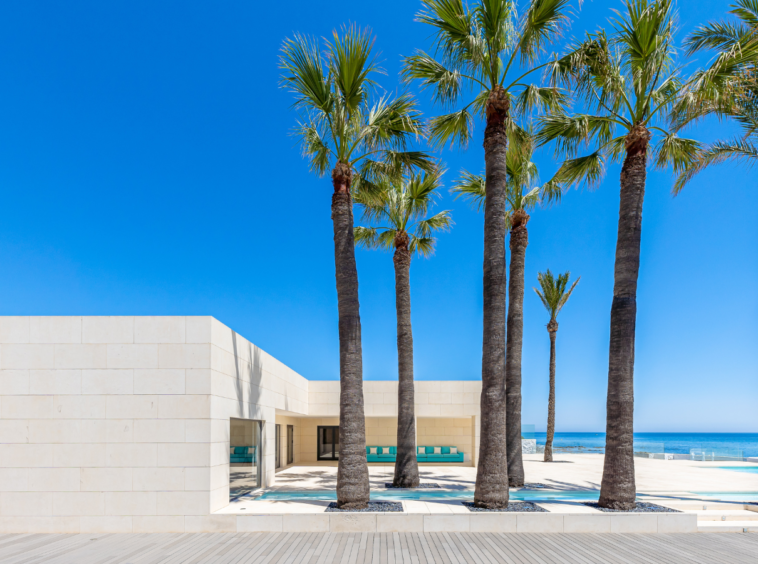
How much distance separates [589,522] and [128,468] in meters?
8.36

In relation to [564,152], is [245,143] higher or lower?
higher

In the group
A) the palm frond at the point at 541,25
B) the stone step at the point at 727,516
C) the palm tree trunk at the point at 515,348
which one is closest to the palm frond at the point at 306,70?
the palm frond at the point at 541,25

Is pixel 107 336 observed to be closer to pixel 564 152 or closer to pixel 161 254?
pixel 564 152

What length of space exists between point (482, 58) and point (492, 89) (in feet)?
2.17

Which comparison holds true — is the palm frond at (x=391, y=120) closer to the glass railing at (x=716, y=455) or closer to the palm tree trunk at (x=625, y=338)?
the palm tree trunk at (x=625, y=338)

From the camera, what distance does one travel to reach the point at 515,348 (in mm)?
14406

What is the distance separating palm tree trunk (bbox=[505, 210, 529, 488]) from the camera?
556 inches

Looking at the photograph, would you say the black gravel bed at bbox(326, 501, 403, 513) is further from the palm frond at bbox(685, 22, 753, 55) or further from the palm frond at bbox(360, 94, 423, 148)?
the palm frond at bbox(685, 22, 753, 55)

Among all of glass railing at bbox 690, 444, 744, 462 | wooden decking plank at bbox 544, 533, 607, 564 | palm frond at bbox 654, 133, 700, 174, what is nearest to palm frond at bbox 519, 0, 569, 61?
palm frond at bbox 654, 133, 700, 174

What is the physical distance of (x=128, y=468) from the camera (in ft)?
Answer: 32.4

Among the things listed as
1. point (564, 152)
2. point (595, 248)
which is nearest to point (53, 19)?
point (564, 152)

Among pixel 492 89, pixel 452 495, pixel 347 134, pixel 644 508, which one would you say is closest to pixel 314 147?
pixel 347 134

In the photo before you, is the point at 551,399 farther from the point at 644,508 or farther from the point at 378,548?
the point at 378,548

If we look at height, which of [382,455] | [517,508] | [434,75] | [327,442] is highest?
[434,75]
